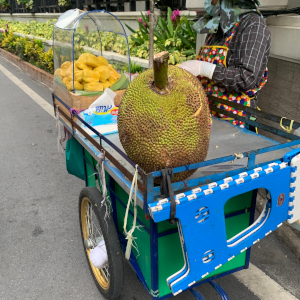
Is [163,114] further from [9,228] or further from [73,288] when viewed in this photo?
[9,228]

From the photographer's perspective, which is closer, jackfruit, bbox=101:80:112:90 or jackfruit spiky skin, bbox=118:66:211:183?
jackfruit spiky skin, bbox=118:66:211:183

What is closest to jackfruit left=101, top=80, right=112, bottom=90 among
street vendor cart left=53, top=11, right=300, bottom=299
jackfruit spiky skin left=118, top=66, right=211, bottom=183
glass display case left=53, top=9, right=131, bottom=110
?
glass display case left=53, top=9, right=131, bottom=110

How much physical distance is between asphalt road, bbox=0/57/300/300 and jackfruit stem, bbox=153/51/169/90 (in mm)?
1289

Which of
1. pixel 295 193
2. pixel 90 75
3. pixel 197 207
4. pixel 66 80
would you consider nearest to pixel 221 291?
pixel 295 193

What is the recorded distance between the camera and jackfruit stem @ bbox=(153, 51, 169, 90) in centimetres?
96

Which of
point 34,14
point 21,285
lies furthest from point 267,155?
point 34,14

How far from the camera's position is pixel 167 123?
106 centimetres

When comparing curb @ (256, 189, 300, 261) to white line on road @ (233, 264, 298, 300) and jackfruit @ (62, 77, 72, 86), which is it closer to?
white line on road @ (233, 264, 298, 300)

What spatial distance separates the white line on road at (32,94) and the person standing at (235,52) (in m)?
3.66

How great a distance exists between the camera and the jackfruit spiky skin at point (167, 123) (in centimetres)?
107

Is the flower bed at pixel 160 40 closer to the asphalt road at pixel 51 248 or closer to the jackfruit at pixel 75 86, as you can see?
the jackfruit at pixel 75 86

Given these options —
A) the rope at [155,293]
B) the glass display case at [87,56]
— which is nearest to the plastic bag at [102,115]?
the glass display case at [87,56]

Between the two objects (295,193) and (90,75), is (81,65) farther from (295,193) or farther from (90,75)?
(295,193)

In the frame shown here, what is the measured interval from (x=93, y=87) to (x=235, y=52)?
0.95m
